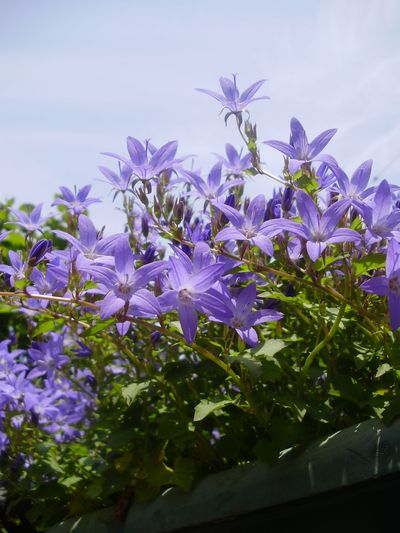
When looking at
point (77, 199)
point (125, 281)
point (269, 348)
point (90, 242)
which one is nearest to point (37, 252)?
point (90, 242)

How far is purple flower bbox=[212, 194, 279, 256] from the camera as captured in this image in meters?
1.13

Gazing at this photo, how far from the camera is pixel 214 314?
1076mm

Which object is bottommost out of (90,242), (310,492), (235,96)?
(310,492)

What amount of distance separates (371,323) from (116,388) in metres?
0.72

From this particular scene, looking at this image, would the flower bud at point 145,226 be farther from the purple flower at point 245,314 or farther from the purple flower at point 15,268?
the purple flower at point 245,314

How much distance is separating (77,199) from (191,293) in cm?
60

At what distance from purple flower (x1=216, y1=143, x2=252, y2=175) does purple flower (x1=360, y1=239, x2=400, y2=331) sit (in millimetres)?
689

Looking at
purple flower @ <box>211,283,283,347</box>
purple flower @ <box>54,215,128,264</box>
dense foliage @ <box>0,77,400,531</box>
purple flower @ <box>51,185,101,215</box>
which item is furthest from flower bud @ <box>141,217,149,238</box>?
purple flower @ <box>211,283,283,347</box>

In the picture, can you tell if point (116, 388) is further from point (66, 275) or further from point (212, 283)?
point (212, 283)

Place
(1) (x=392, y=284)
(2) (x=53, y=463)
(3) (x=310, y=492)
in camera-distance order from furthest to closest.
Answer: (2) (x=53, y=463) → (3) (x=310, y=492) → (1) (x=392, y=284)

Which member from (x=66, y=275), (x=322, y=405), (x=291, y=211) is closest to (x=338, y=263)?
(x=291, y=211)

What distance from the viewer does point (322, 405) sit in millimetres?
1285

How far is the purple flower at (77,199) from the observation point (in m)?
1.56

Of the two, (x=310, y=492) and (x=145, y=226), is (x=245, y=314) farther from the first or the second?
(x=145, y=226)
